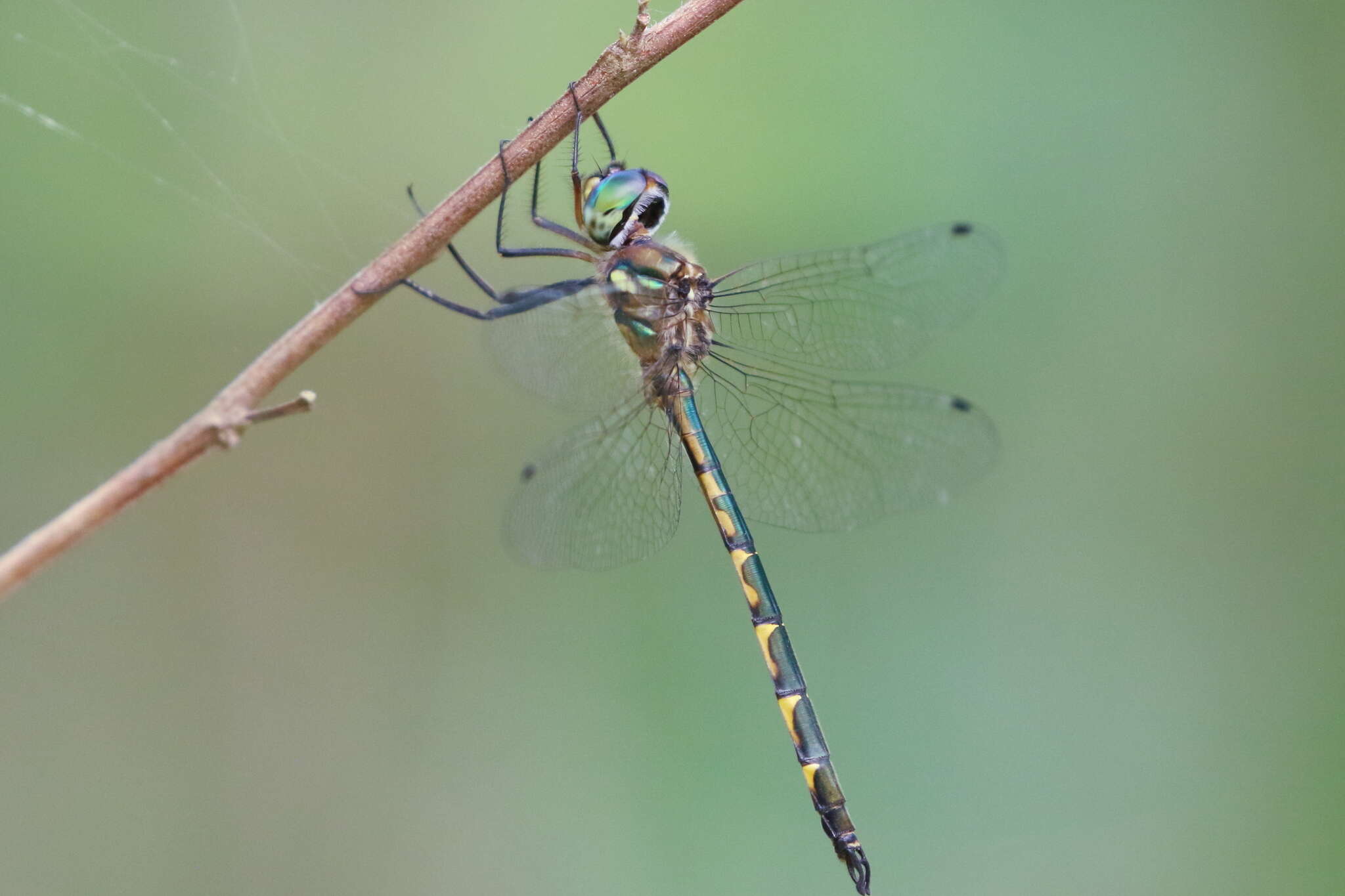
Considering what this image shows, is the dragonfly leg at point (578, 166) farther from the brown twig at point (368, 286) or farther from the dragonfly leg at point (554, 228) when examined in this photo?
the brown twig at point (368, 286)

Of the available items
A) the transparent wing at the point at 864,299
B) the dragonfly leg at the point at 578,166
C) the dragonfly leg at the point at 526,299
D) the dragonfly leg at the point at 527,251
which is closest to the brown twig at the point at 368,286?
the dragonfly leg at the point at 578,166

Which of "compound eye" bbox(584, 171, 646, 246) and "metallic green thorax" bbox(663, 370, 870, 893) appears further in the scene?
"metallic green thorax" bbox(663, 370, 870, 893)

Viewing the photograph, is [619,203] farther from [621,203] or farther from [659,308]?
[659,308]

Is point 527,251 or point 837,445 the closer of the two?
point 527,251

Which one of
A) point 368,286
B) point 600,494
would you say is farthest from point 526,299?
point 368,286

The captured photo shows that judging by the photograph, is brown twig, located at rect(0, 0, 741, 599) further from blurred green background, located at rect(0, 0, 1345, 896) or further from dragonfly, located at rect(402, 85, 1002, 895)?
blurred green background, located at rect(0, 0, 1345, 896)

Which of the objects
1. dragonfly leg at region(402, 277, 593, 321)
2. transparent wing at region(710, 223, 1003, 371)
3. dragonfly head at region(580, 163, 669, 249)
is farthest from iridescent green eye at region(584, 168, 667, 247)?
transparent wing at region(710, 223, 1003, 371)
